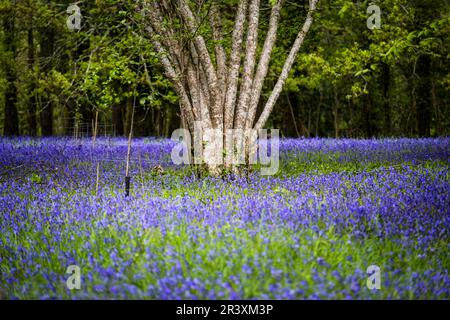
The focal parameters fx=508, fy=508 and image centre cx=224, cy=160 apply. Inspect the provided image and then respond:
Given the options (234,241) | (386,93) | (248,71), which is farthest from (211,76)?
(386,93)

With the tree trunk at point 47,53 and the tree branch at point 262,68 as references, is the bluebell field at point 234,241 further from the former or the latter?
the tree trunk at point 47,53

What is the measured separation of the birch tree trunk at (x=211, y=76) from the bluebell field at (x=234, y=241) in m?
1.23

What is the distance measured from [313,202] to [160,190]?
233 cm

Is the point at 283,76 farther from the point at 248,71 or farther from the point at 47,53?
the point at 47,53

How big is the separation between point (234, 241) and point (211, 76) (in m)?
4.80

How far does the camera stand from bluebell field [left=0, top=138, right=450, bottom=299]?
3.28 metres

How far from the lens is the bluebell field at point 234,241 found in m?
3.28

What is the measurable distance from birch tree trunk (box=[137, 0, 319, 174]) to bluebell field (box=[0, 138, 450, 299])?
1234 mm

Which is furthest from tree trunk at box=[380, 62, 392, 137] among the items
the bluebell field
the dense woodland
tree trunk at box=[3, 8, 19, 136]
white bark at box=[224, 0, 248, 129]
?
the bluebell field

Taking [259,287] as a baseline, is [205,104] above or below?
above

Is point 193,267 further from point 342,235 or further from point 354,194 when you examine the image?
point 354,194

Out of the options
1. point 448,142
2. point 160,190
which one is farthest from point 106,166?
point 448,142

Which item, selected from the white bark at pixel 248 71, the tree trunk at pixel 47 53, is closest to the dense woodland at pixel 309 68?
the tree trunk at pixel 47 53
